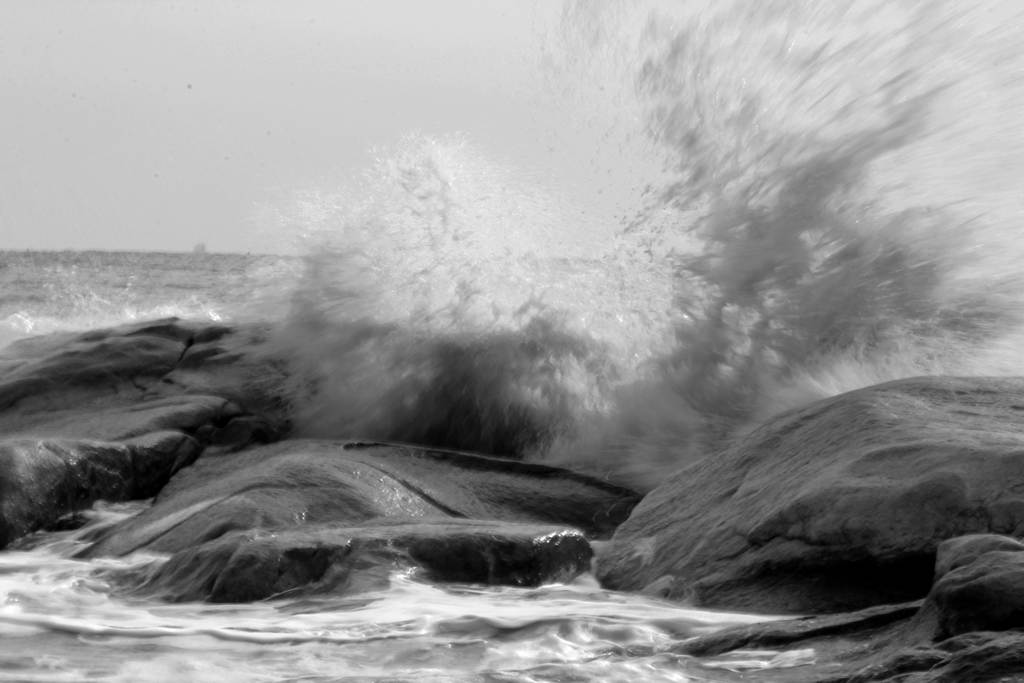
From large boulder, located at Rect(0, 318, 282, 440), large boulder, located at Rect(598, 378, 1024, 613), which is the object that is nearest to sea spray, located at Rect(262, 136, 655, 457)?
large boulder, located at Rect(0, 318, 282, 440)

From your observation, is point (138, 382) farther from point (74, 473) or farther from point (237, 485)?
point (237, 485)

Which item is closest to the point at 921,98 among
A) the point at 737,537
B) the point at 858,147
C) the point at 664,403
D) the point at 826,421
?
the point at 858,147

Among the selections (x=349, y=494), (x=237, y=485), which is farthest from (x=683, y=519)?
(x=237, y=485)

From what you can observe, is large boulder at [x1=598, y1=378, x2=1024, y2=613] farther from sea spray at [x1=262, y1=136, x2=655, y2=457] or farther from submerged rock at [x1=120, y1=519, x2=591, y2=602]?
sea spray at [x1=262, y1=136, x2=655, y2=457]

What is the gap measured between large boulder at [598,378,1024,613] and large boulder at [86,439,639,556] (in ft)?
2.55

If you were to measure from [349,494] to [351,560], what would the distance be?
34.4 inches

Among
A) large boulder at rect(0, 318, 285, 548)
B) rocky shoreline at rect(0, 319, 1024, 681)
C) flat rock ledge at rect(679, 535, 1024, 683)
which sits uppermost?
large boulder at rect(0, 318, 285, 548)

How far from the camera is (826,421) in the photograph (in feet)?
14.2

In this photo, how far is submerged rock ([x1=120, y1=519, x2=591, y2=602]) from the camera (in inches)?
153

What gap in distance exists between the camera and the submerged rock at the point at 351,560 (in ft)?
12.7

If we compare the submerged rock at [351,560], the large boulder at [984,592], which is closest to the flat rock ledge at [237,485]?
the submerged rock at [351,560]

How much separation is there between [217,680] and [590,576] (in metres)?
1.49

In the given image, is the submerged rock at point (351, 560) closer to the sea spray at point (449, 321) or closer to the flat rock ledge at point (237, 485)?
the flat rock ledge at point (237, 485)

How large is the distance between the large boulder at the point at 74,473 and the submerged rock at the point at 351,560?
51.2 inches
